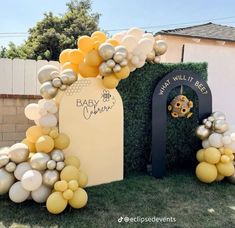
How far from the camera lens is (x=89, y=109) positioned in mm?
4566

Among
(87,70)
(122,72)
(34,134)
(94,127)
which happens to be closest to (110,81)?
(122,72)

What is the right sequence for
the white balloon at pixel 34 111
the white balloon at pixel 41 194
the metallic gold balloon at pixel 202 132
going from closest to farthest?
the white balloon at pixel 41 194 → the white balloon at pixel 34 111 → the metallic gold balloon at pixel 202 132

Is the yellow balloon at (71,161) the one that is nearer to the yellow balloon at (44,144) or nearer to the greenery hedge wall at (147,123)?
the yellow balloon at (44,144)

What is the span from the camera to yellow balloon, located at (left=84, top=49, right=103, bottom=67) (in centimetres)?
436

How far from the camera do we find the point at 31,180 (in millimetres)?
3643

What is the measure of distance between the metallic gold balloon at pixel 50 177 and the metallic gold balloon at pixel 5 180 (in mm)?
474

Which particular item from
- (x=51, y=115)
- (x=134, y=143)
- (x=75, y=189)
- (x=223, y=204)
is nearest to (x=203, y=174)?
(x=223, y=204)

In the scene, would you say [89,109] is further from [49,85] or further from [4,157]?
[4,157]

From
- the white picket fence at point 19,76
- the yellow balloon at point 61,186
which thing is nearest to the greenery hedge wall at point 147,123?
the yellow balloon at point 61,186

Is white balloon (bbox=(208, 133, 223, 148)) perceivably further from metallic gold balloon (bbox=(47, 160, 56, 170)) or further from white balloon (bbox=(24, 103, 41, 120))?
white balloon (bbox=(24, 103, 41, 120))

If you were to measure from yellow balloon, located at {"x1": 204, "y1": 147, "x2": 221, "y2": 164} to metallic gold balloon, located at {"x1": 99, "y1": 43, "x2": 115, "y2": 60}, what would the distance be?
222cm

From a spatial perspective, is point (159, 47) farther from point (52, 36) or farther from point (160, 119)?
point (52, 36)

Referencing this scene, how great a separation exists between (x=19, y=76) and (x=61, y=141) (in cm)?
252

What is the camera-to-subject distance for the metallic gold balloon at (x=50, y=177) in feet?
12.1
